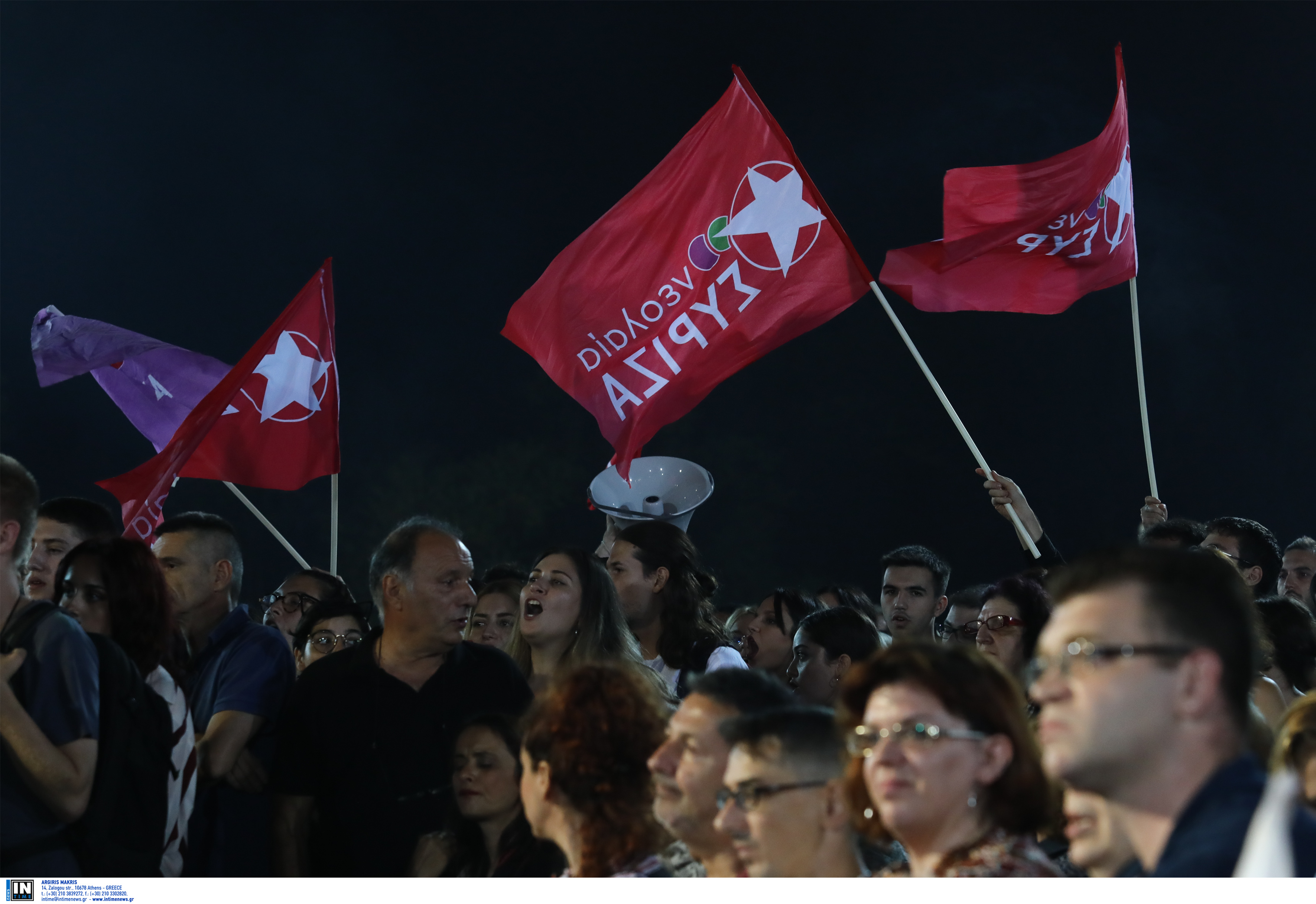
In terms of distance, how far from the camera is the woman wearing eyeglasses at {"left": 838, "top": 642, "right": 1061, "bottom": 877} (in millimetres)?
1762

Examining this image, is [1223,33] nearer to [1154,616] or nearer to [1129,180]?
[1129,180]

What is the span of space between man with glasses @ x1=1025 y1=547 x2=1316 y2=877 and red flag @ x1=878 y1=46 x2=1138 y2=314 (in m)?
3.11

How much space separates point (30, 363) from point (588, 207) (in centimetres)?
475

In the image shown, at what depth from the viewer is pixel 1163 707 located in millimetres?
1549

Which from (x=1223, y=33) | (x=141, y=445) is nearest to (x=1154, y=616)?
(x=1223, y=33)

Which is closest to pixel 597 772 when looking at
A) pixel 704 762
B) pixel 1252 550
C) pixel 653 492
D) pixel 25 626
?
pixel 704 762

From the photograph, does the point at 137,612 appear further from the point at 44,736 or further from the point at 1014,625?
the point at 1014,625

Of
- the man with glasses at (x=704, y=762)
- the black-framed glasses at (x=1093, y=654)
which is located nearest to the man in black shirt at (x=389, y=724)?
the man with glasses at (x=704, y=762)

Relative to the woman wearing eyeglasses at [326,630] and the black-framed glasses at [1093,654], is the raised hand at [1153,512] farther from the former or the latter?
the black-framed glasses at [1093,654]

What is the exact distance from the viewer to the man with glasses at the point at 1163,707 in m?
1.53

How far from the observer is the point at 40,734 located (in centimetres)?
248

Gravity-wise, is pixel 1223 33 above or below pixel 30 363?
above

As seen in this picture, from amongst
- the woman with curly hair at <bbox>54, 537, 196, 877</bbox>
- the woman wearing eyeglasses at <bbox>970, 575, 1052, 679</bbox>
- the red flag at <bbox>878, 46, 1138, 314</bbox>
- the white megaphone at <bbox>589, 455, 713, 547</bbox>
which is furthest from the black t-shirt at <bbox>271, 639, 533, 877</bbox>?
the white megaphone at <bbox>589, 455, 713, 547</bbox>

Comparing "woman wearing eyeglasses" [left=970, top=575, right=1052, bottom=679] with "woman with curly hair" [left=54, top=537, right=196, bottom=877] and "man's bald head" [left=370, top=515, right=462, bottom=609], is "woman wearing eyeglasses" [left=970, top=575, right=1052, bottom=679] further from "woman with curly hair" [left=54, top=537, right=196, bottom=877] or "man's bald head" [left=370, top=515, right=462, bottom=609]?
"woman with curly hair" [left=54, top=537, right=196, bottom=877]
